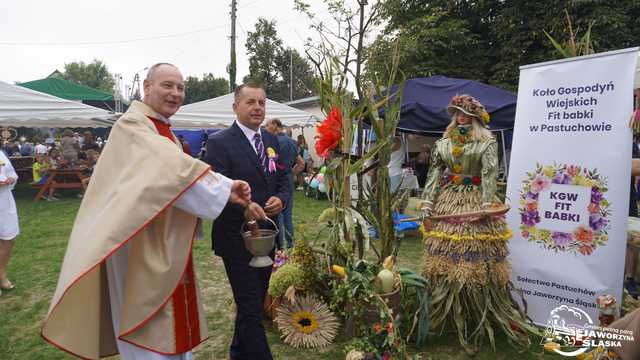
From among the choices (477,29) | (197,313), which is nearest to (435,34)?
(477,29)

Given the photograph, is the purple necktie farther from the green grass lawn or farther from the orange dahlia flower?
the green grass lawn

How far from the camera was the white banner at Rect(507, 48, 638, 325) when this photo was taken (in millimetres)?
3236

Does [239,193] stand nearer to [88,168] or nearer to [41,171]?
[88,168]

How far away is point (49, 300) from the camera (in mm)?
4477

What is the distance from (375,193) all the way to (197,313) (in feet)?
5.72

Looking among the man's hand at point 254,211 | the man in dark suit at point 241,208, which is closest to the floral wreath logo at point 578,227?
the man in dark suit at point 241,208

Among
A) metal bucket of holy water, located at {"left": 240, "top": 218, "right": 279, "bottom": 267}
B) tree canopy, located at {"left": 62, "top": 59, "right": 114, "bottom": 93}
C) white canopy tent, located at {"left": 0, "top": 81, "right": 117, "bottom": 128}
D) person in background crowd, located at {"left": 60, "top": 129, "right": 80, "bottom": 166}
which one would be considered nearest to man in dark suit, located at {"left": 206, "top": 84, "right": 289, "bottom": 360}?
metal bucket of holy water, located at {"left": 240, "top": 218, "right": 279, "bottom": 267}

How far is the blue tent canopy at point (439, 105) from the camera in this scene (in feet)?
26.2

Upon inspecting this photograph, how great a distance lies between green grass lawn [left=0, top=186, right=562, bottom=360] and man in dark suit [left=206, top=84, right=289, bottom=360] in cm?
66

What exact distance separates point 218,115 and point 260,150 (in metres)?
8.45

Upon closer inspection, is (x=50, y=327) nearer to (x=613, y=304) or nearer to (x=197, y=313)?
(x=197, y=313)

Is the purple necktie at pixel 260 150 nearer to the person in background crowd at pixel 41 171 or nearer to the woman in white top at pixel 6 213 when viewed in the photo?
the woman in white top at pixel 6 213

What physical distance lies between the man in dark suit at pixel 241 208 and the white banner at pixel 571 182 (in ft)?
7.36

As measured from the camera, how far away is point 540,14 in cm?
1252
